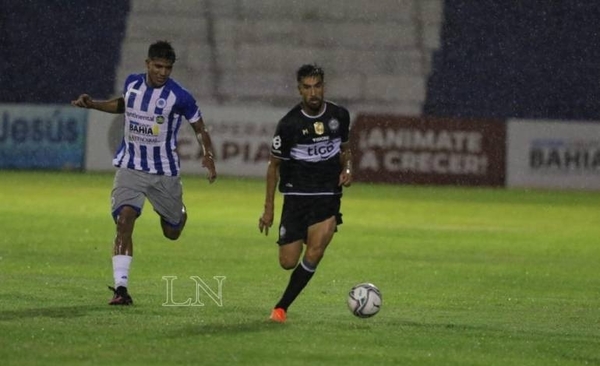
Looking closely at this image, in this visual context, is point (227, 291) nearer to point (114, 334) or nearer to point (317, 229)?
point (317, 229)

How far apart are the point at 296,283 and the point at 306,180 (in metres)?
0.76

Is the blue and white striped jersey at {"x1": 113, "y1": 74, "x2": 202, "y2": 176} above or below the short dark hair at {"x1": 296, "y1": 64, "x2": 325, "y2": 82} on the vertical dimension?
below

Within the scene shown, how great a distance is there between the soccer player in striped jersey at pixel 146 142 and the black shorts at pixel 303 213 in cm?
113

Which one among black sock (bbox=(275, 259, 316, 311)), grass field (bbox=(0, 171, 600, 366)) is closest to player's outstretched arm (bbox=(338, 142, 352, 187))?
black sock (bbox=(275, 259, 316, 311))

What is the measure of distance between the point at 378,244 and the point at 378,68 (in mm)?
16138

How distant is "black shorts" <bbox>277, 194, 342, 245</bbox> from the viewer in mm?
10711

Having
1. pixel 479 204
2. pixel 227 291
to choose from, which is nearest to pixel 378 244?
pixel 227 291

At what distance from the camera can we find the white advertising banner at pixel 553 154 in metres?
28.4

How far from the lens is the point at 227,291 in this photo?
12.7 metres

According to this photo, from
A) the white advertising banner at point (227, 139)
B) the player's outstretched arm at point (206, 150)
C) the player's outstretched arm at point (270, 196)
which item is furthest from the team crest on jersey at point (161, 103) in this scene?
the white advertising banner at point (227, 139)

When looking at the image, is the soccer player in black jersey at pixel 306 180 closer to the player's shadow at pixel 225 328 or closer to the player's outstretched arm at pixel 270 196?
the player's outstretched arm at pixel 270 196

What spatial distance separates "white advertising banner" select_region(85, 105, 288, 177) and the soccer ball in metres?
18.3

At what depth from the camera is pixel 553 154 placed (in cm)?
2855

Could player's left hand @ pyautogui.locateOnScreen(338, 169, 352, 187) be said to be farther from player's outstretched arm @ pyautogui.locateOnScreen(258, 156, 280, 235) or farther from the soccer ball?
the soccer ball
